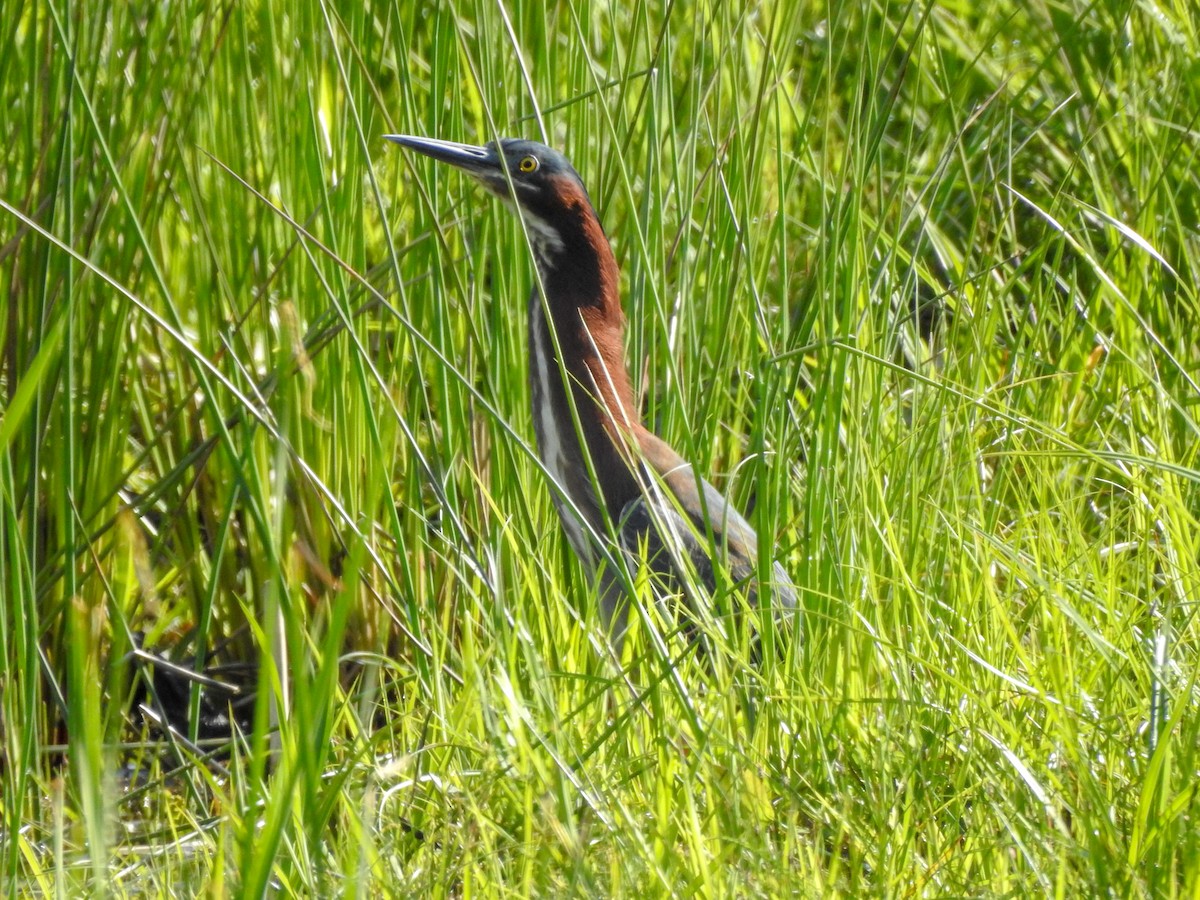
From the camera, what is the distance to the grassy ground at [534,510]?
1309 millimetres

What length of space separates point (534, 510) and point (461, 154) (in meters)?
0.55

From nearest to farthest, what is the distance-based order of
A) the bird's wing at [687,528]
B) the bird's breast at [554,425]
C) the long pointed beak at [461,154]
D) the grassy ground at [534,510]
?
the grassy ground at [534,510], the long pointed beak at [461,154], the bird's wing at [687,528], the bird's breast at [554,425]

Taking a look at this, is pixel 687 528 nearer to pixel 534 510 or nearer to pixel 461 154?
pixel 534 510

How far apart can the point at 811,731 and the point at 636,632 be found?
→ 324mm

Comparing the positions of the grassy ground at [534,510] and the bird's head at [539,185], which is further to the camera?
the bird's head at [539,185]

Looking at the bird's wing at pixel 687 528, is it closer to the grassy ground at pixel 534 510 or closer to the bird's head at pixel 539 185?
the grassy ground at pixel 534 510

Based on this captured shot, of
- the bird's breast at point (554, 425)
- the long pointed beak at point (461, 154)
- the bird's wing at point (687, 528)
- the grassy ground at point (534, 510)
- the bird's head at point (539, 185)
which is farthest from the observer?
the bird's breast at point (554, 425)

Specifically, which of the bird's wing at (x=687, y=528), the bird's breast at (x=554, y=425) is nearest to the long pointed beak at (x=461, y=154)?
the bird's breast at (x=554, y=425)

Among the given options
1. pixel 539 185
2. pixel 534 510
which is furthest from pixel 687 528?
pixel 539 185

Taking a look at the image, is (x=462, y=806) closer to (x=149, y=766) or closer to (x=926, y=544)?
(x=926, y=544)

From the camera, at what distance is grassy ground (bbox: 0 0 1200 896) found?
131 cm

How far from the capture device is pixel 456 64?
193cm

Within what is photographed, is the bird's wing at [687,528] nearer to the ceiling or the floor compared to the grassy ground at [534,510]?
nearer to the floor

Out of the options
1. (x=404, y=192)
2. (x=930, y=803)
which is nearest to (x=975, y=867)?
(x=930, y=803)
